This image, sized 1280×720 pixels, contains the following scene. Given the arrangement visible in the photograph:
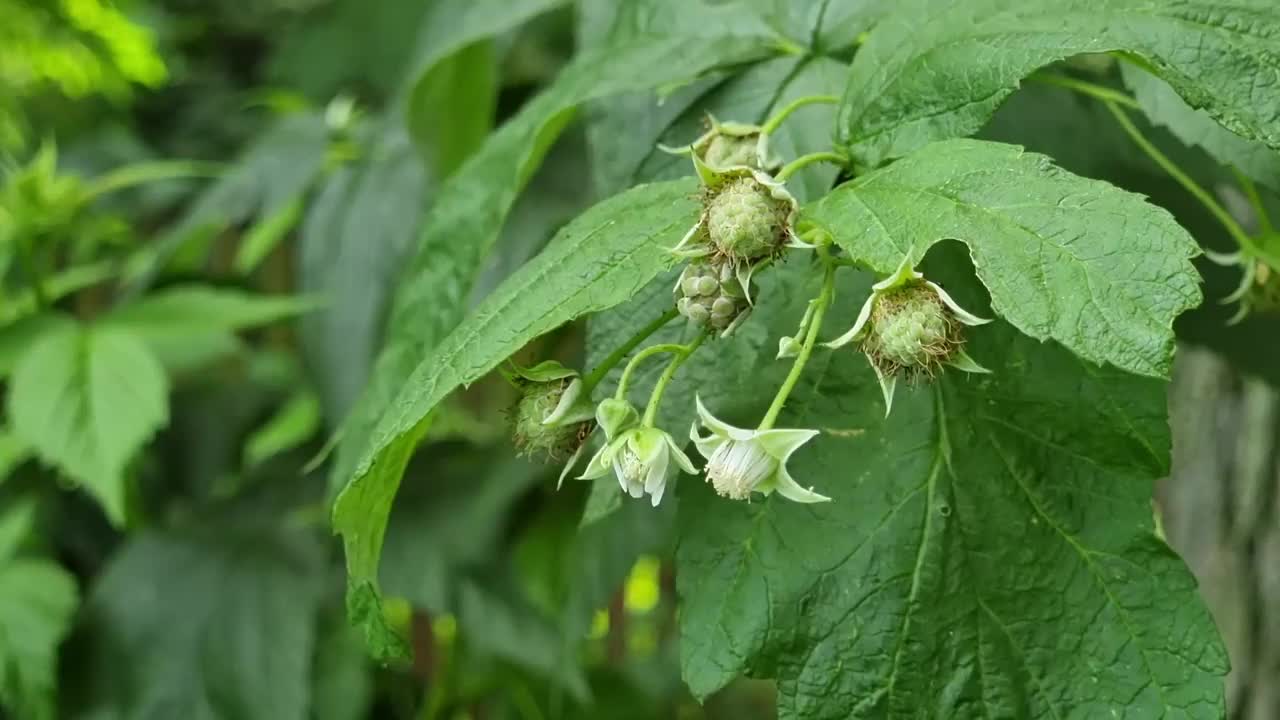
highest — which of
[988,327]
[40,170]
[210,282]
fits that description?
[988,327]

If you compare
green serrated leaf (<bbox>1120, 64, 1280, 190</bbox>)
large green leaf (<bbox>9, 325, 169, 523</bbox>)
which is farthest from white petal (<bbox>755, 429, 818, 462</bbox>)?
large green leaf (<bbox>9, 325, 169, 523</bbox>)

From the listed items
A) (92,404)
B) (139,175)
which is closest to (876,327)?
(92,404)

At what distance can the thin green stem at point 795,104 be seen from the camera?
451 mm

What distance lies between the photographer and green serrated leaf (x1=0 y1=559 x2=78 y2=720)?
785 millimetres

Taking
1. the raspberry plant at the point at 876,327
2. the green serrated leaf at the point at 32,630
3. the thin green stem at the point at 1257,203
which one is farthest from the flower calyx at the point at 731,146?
the green serrated leaf at the point at 32,630

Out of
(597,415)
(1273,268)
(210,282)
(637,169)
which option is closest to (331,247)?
(210,282)

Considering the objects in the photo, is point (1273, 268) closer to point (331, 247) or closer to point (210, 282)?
point (331, 247)

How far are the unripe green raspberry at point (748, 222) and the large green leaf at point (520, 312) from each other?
0.02m

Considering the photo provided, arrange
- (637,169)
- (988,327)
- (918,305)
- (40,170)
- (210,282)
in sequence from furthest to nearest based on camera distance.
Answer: (210,282) → (40,170) → (637,169) → (988,327) → (918,305)

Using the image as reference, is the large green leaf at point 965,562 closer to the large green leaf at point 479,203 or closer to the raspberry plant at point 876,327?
the raspberry plant at point 876,327

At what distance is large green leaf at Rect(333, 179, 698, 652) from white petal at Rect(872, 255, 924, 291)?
0.25 feet

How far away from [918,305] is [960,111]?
10cm

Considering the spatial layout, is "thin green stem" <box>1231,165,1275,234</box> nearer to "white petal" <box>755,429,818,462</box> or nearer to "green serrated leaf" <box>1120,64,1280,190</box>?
"green serrated leaf" <box>1120,64,1280,190</box>

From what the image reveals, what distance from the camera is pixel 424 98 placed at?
0.79m
